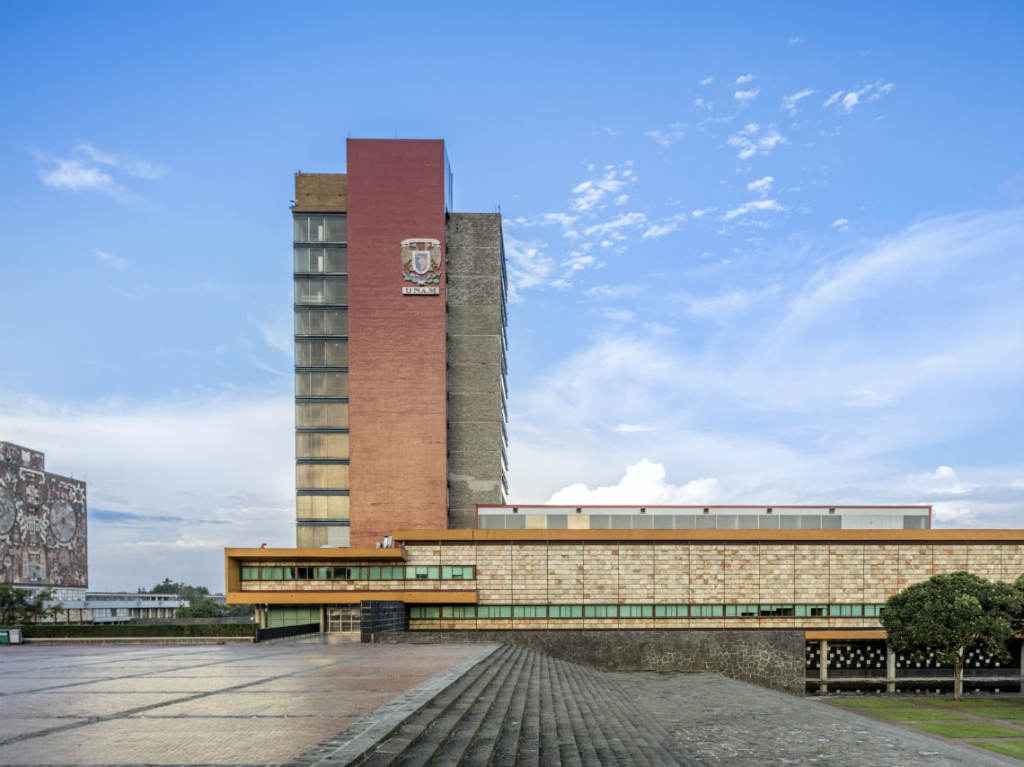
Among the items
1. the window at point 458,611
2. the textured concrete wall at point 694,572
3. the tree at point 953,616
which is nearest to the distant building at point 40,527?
the window at point 458,611

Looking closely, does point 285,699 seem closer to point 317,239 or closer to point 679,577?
point 679,577

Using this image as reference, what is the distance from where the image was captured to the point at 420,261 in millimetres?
74938

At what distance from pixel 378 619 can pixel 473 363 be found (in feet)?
131

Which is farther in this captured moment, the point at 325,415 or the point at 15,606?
the point at 15,606

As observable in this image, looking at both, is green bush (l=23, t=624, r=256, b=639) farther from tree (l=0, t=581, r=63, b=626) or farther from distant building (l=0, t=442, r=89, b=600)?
distant building (l=0, t=442, r=89, b=600)

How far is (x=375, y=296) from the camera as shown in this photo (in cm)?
7500

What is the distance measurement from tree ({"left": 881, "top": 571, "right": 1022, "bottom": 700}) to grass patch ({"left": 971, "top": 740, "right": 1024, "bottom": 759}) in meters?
12.1

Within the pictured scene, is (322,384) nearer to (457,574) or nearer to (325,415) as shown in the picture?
(325,415)

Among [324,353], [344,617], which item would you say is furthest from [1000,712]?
[324,353]

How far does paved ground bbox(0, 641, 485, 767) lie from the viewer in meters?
11.2

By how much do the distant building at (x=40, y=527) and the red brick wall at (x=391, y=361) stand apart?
345ft

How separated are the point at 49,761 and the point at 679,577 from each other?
2016 inches

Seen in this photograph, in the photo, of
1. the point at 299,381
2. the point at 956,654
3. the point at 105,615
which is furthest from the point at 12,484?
the point at 956,654

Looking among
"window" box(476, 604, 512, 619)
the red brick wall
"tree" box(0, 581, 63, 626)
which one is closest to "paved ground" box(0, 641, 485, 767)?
"window" box(476, 604, 512, 619)
